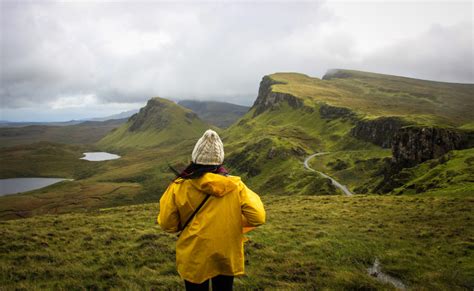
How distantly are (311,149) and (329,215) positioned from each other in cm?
→ 14486

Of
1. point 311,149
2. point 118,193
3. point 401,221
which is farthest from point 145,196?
point 401,221

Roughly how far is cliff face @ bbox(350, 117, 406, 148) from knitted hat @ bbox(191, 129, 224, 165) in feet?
492

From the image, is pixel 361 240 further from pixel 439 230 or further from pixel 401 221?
pixel 401 221

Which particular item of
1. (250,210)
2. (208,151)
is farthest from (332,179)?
(208,151)

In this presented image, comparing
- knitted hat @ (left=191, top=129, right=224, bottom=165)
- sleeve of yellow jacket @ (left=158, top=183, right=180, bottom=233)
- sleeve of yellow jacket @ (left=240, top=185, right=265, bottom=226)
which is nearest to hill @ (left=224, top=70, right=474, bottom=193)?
sleeve of yellow jacket @ (left=240, top=185, right=265, bottom=226)

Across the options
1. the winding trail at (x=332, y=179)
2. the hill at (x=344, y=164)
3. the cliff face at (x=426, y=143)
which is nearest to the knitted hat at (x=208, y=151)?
the hill at (x=344, y=164)

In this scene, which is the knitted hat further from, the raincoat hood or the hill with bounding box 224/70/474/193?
the hill with bounding box 224/70/474/193

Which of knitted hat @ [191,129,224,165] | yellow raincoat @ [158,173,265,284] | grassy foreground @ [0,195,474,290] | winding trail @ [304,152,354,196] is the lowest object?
winding trail @ [304,152,354,196]

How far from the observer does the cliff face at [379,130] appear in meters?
142

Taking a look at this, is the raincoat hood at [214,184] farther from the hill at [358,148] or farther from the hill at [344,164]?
the hill at [358,148]

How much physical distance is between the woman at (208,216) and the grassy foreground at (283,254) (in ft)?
15.5

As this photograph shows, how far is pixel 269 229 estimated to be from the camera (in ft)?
62.8

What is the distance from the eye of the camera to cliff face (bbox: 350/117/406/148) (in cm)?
14150

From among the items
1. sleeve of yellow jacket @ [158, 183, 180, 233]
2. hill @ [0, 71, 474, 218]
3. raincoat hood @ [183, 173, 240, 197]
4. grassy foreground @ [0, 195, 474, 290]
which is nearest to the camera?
raincoat hood @ [183, 173, 240, 197]
